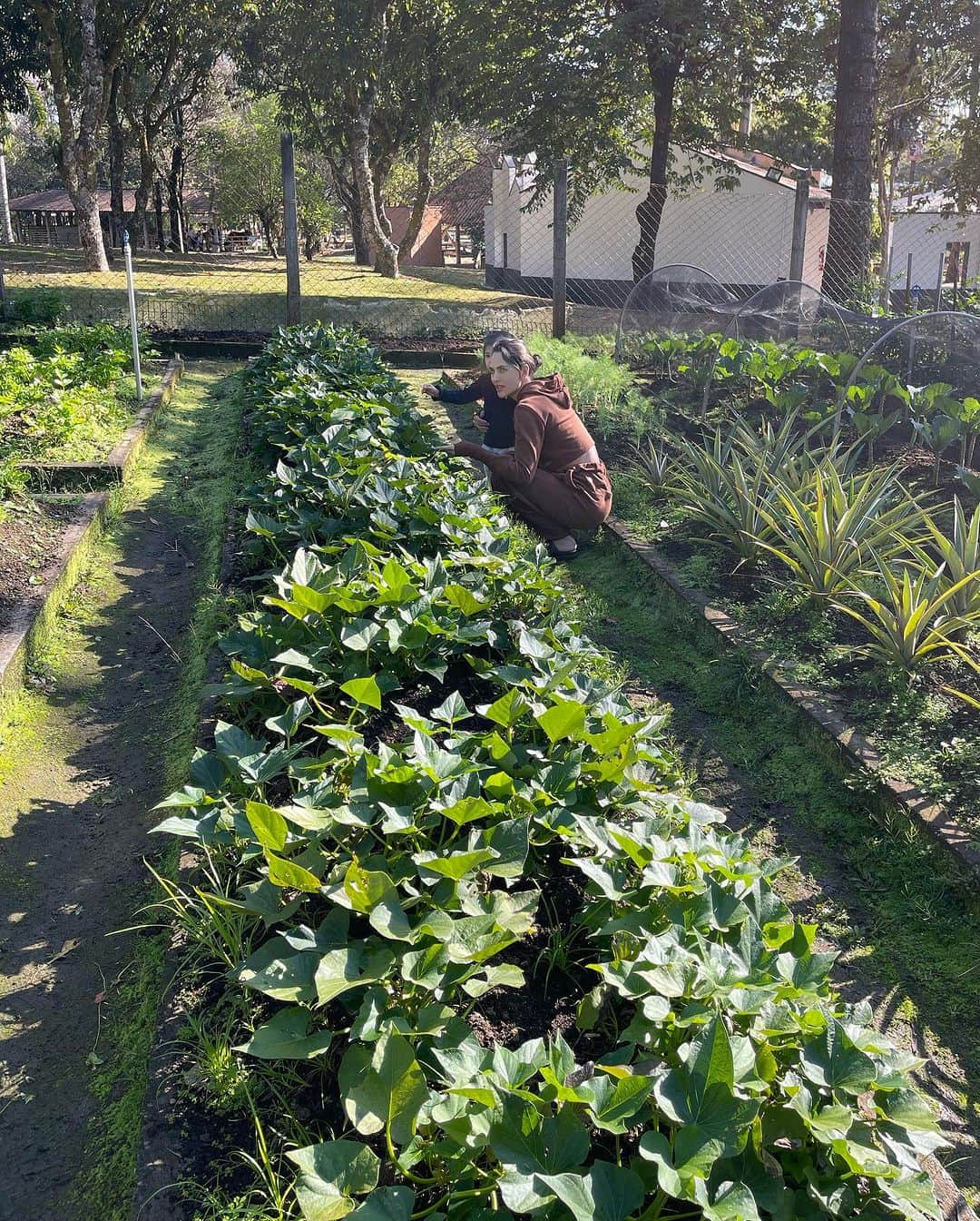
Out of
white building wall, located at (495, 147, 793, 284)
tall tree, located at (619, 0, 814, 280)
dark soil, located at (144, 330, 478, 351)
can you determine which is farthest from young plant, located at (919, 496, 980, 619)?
white building wall, located at (495, 147, 793, 284)

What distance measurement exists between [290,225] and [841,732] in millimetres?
10255

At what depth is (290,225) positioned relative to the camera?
11758 millimetres

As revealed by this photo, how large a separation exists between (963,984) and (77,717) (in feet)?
9.88

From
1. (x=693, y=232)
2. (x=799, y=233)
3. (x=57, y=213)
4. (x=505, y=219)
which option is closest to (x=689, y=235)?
(x=693, y=232)

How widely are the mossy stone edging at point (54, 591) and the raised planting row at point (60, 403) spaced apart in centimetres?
25

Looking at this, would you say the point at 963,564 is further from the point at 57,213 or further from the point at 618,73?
the point at 57,213

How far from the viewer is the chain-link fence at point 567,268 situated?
37.2ft

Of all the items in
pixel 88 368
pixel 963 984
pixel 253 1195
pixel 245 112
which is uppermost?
pixel 245 112

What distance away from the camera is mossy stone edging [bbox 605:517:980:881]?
283 cm

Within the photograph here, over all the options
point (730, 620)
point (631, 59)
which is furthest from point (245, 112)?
point (730, 620)

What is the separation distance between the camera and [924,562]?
155 inches

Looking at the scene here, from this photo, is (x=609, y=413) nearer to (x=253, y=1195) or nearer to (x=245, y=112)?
(x=253, y=1195)

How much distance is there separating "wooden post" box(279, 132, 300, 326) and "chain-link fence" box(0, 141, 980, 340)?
11cm

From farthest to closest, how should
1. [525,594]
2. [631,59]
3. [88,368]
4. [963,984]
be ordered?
[631,59]
[88,368]
[525,594]
[963,984]
